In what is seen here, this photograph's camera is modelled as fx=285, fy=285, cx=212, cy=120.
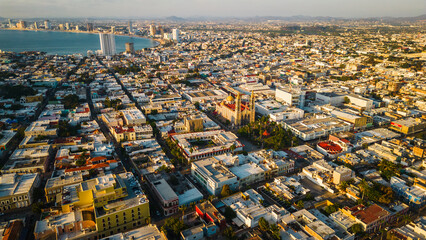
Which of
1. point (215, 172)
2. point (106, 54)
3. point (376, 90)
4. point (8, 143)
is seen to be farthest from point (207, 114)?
point (106, 54)

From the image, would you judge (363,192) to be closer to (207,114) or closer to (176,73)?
(207,114)

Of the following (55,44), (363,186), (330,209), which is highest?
(55,44)

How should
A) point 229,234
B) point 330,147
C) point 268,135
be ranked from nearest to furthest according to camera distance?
point 229,234, point 330,147, point 268,135

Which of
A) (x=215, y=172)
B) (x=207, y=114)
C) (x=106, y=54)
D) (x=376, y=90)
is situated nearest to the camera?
(x=215, y=172)

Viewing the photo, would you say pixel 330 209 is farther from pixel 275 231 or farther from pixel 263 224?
pixel 263 224

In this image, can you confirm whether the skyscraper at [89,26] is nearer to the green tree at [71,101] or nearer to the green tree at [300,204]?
the green tree at [71,101]

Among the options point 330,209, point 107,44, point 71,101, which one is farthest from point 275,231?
point 107,44

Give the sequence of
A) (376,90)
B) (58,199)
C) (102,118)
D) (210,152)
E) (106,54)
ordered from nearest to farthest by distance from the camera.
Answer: (58,199) → (210,152) → (102,118) → (376,90) → (106,54)
